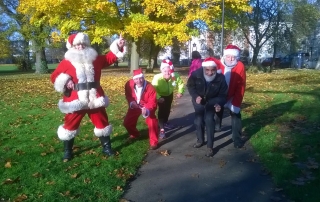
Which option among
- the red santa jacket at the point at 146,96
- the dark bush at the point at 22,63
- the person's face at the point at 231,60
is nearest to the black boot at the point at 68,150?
the red santa jacket at the point at 146,96

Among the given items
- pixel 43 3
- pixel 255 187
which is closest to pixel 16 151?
pixel 255 187

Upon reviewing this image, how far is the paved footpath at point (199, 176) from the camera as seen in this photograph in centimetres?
441

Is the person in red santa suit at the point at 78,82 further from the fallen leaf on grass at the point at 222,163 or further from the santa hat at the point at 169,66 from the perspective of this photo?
the fallen leaf on grass at the point at 222,163

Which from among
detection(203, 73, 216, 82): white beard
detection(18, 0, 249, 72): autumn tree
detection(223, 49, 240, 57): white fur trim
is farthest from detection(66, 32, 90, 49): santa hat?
detection(18, 0, 249, 72): autumn tree

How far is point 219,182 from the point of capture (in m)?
4.90

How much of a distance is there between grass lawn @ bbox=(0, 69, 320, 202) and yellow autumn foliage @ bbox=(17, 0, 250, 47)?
978 cm

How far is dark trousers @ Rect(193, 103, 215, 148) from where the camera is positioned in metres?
6.13

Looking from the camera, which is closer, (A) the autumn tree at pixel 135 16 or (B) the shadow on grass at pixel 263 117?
(B) the shadow on grass at pixel 263 117

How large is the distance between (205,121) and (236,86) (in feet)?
3.30

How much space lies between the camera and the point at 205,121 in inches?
244

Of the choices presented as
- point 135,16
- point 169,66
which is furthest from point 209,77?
point 135,16

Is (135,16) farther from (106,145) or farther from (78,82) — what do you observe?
(78,82)

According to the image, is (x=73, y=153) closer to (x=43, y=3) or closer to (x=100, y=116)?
(x=100, y=116)

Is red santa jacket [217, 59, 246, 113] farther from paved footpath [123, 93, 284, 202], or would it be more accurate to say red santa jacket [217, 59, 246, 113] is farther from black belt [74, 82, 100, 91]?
black belt [74, 82, 100, 91]
